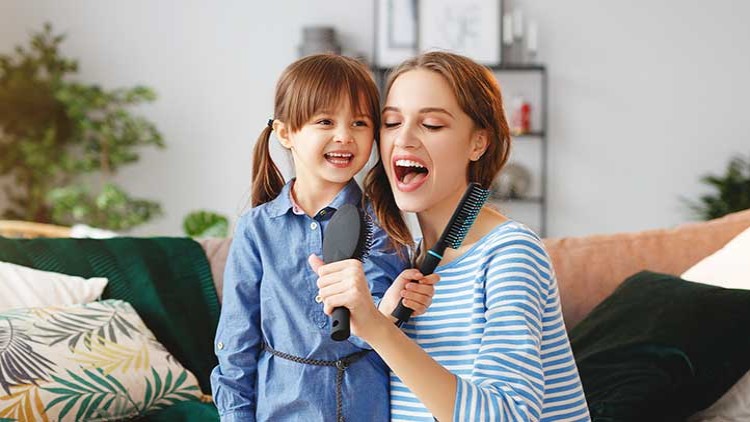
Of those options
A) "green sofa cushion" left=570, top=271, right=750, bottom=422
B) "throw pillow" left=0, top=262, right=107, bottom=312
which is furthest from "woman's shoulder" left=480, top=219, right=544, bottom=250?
"throw pillow" left=0, top=262, right=107, bottom=312

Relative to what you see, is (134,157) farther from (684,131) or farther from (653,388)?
(653,388)

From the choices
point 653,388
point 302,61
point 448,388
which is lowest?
point 653,388

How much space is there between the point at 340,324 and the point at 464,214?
23 cm

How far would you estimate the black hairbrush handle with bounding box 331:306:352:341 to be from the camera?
100 centimetres

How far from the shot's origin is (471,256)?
1340 mm

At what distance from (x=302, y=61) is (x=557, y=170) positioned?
15.2 feet

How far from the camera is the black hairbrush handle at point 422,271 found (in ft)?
3.70

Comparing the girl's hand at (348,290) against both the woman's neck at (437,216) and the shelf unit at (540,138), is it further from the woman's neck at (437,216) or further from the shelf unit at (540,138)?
the shelf unit at (540,138)

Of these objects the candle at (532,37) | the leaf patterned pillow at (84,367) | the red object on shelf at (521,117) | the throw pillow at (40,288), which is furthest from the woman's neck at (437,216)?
the candle at (532,37)

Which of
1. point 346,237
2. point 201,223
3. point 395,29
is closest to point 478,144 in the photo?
point 346,237

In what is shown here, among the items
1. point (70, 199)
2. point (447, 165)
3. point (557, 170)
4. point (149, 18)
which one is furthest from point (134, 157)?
point (447, 165)

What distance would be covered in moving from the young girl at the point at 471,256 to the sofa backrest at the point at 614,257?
106 centimetres

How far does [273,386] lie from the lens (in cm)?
150

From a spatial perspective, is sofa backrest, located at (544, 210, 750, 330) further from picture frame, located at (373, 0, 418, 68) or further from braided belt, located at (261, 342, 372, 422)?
picture frame, located at (373, 0, 418, 68)
